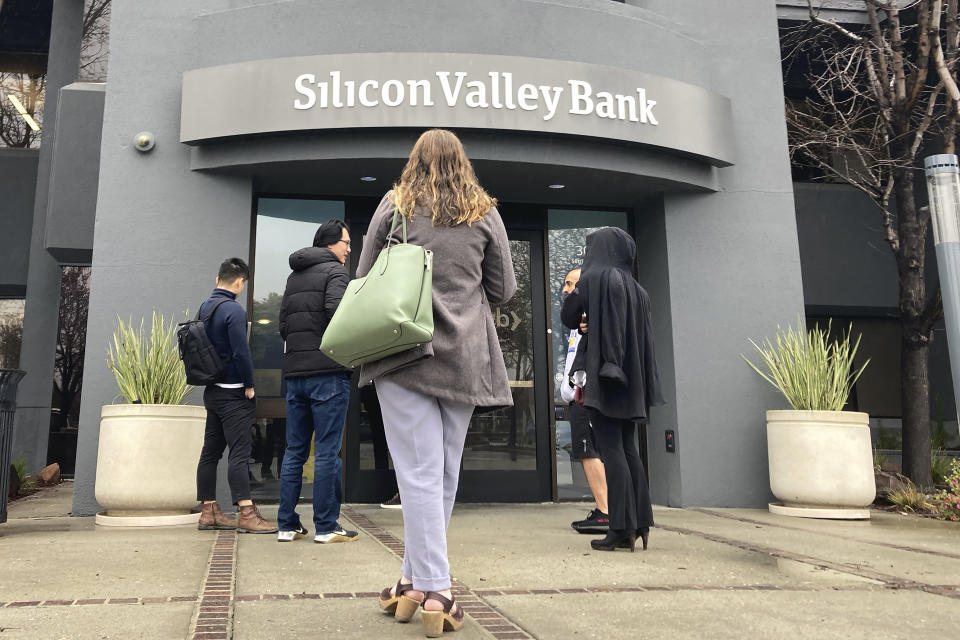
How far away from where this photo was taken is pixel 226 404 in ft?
16.1

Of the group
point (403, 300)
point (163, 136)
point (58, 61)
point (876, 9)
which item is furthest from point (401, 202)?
point (58, 61)

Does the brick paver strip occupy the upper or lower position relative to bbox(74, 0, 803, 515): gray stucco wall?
lower

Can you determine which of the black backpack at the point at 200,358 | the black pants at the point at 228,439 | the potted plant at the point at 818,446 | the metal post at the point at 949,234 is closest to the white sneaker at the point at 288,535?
the black pants at the point at 228,439

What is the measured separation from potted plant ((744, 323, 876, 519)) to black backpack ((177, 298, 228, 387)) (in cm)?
449

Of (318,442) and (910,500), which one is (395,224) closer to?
(318,442)

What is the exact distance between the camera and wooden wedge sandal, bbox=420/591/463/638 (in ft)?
7.72

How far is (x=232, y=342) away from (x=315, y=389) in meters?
0.91

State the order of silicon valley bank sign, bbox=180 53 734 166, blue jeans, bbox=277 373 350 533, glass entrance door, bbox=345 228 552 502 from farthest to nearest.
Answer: glass entrance door, bbox=345 228 552 502 < silicon valley bank sign, bbox=180 53 734 166 < blue jeans, bbox=277 373 350 533

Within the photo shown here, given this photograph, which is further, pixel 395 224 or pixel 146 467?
pixel 146 467

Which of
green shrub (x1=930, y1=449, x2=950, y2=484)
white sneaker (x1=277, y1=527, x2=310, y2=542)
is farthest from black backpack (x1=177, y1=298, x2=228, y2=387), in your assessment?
green shrub (x1=930, y1=449, x2=950, y2=484)

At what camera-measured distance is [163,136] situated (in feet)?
21.4

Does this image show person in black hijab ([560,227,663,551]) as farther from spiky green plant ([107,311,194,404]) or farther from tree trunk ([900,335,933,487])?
tree trunk ([900,335,933,487])

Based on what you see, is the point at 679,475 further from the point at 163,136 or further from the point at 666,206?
the point at 163,136

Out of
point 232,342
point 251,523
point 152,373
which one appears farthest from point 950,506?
point 152,373
